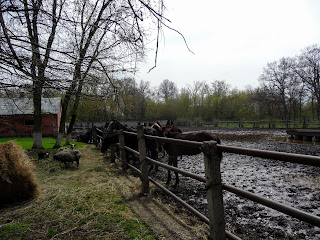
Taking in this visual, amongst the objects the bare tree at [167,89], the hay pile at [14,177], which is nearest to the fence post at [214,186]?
the hay pile at [14,177]

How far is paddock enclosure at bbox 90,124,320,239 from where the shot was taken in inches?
71.8

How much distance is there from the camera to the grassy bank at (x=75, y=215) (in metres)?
2.84

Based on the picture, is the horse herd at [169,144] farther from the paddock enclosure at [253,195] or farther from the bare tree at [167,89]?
the bare tree at [167,89]

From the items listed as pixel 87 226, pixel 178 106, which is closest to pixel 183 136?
pixel 87 226

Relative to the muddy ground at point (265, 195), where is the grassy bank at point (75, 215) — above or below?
above

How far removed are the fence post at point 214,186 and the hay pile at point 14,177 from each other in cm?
368

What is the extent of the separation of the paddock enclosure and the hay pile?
A: 2.20 meters

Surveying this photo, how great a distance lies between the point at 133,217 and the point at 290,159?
2481mm

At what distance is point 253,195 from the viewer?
6.24 feet

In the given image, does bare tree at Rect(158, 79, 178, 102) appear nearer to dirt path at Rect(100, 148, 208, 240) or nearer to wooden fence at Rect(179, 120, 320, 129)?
wooden fence at Rect(179, 120, 320, 129)

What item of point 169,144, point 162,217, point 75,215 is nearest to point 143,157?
point 162,217

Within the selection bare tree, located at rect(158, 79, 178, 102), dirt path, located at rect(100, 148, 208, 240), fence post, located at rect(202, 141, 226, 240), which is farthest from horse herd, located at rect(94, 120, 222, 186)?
bare tree, located at rect(158, 79, 178, 102)

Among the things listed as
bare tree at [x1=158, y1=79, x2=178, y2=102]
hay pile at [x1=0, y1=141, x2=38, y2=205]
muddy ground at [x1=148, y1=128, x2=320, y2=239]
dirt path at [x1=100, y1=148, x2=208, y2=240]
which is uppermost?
bare tree at [x1=158, y1=79, x2=178, y2=102]

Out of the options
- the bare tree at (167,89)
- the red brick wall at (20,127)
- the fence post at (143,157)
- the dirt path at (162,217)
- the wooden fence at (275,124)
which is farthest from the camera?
the bare tree at (167,89)
